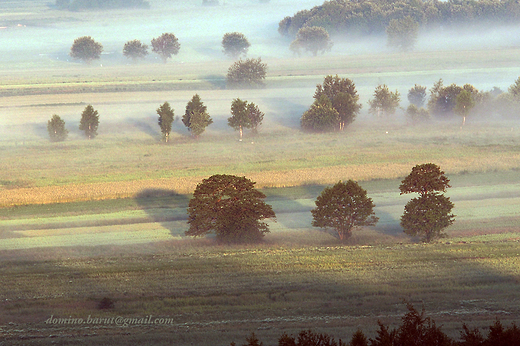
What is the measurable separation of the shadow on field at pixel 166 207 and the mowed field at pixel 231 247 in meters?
0.15

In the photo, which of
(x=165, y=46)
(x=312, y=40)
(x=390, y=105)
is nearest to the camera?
(x=390, y=105)

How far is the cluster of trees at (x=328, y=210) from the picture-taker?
30.3 m

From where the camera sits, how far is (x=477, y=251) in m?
27.3

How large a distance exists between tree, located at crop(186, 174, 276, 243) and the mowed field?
0.96 meters

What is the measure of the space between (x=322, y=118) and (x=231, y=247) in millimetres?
41305

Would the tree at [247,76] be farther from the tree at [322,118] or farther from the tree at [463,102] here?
the tree at [463,102]

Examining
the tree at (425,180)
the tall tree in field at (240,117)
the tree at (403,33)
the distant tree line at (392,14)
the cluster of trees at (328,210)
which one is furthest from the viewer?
the distant tree line at (392,14)

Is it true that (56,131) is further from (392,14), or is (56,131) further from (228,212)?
(392,14)

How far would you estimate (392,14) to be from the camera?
529 ft

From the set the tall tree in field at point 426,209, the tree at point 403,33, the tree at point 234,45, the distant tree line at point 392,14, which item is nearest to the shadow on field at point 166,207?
the tall tree in field at point 426,209

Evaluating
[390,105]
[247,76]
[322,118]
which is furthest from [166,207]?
[247,76]

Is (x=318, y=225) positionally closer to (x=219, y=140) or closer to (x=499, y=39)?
(x=219, y=140)

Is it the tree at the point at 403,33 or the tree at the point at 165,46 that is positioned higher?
the tree at the point at 403,33

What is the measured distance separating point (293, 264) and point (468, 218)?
542 inches
